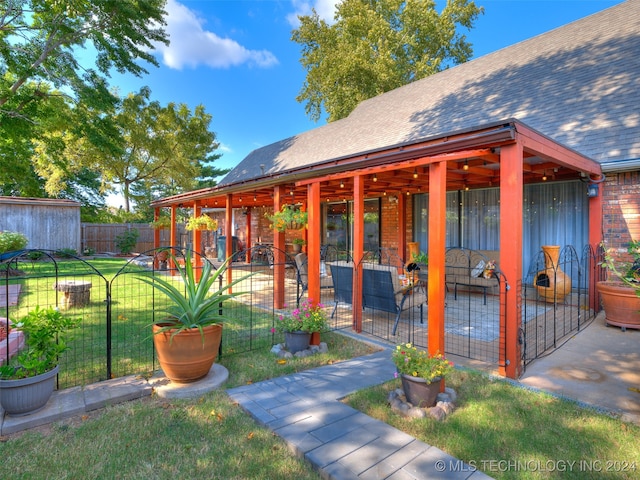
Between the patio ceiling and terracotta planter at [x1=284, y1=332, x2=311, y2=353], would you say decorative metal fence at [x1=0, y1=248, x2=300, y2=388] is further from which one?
the patio ceiling

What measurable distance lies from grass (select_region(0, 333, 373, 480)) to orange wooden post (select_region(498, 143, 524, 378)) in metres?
2.30

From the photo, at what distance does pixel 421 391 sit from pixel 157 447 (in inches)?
76.9

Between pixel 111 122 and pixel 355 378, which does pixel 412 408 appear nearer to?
pixel 355 378

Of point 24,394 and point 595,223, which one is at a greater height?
point 595,223

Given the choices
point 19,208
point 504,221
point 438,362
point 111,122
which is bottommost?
point 438,362

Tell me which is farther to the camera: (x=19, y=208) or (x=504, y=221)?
(x=19, y=208)

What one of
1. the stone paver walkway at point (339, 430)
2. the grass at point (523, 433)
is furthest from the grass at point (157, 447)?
the grass at point (523, 433)

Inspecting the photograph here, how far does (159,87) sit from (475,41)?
64.0 feet

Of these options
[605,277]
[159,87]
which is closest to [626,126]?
[605,277]

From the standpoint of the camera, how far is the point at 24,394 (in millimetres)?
2617

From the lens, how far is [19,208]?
14.6 meters

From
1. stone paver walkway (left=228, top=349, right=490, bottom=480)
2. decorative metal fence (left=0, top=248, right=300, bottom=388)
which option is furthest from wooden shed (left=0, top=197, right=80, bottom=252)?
stone paver walkway (left=228, top=349, right=490, bottom=480)

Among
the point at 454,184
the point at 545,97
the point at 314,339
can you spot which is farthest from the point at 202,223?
the point at 545,97

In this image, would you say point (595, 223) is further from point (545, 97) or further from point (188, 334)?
point (188, 334)
